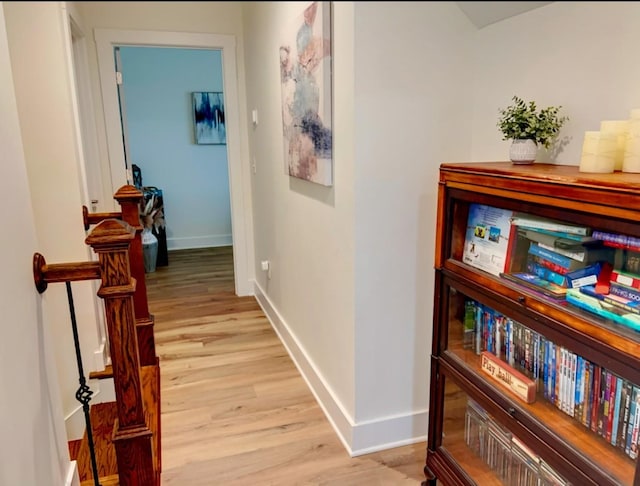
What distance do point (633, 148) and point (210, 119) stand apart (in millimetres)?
4101

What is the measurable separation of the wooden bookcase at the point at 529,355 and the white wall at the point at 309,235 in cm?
38

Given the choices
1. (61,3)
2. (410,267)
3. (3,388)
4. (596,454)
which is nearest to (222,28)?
(61,3)

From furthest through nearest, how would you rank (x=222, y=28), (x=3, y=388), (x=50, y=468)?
(x=50, y=468)
(x=3, y=388)
(x=222, y=28)

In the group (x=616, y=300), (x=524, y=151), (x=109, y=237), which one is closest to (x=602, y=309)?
(x=616, y=300)

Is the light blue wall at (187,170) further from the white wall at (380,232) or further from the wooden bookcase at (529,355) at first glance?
the wooden bookcase at (529,355)

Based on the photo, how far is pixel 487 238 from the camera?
1.32 m

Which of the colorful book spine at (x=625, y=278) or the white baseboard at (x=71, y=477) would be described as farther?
the white baseboard at (x=71, y=477)

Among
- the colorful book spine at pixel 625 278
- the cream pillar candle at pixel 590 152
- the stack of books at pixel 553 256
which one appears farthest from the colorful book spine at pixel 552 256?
the cream pillar candle at pixel 590 152

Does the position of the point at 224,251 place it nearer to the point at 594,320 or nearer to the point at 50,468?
the point at 50,468

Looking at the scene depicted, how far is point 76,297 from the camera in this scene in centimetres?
222

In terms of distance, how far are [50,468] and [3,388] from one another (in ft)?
1.29

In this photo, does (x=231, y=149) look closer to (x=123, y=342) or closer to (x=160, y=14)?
(x=123, y=342)

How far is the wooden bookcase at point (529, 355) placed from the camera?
0.92 metres

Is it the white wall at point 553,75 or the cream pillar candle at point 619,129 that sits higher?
the white wall at point 553,75
